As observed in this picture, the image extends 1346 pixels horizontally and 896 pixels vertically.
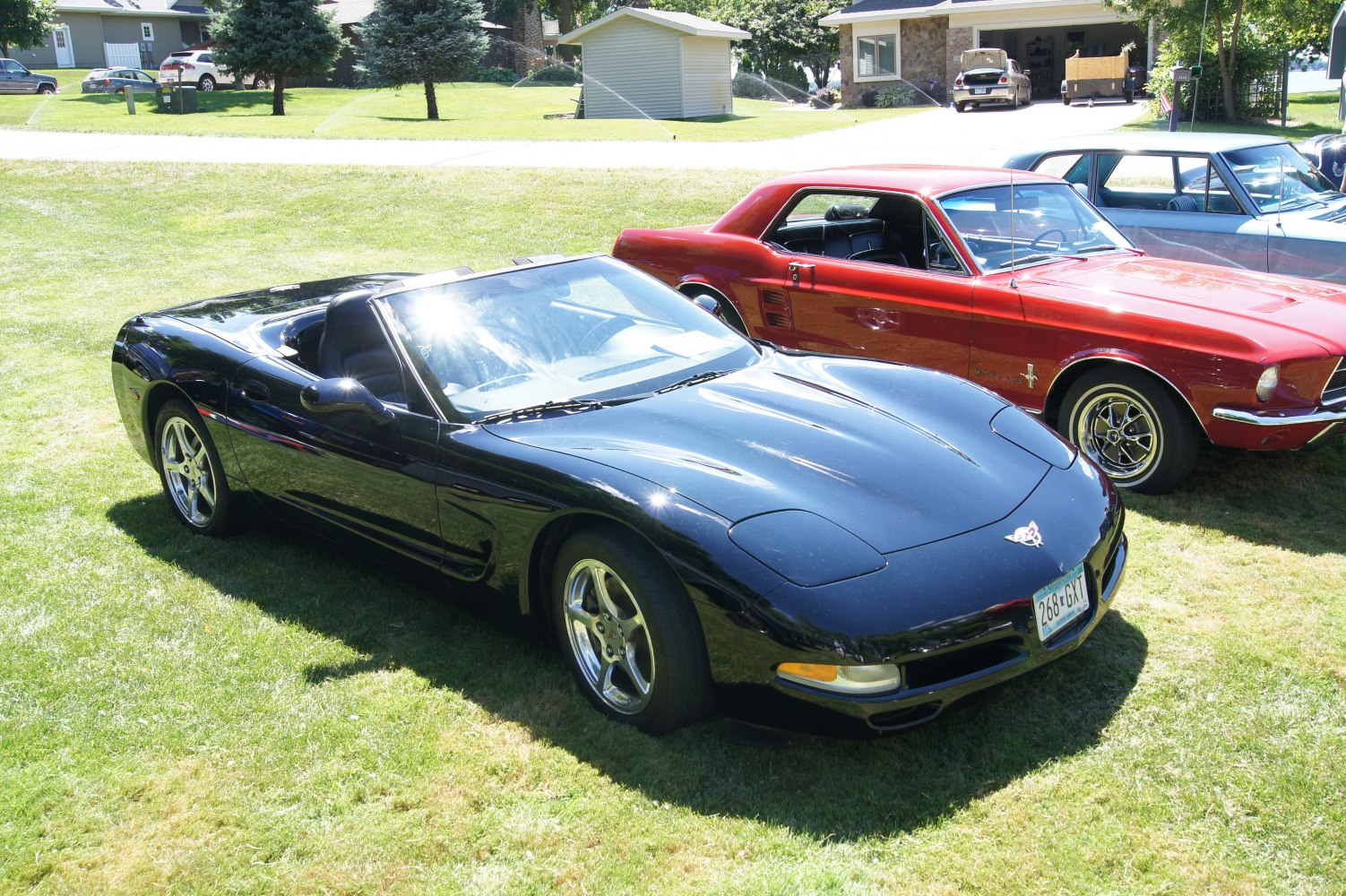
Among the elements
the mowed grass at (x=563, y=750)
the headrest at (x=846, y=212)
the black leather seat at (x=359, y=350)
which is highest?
the headrest at (x=846, y=212)

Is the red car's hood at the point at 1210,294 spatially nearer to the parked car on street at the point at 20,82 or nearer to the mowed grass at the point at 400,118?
the mowed grass at the point at 400,118

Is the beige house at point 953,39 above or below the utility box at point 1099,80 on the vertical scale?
above

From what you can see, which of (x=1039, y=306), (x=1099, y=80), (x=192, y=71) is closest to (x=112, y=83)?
(x=192, y=71)

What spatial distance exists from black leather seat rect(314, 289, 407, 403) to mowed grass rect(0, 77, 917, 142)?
21.8 meters

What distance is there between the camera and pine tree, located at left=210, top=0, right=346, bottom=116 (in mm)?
35156

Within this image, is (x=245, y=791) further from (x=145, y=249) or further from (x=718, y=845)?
(x=145, y=249)

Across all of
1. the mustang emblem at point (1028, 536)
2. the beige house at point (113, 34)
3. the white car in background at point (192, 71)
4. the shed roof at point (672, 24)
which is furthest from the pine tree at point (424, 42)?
the mustang emblem at point (1028, 536)

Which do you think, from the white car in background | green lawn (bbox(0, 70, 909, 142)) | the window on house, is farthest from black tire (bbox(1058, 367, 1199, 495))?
the white car in background

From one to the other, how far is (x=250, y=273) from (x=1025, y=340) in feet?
31.7

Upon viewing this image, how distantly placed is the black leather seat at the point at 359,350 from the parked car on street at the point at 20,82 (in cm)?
4601

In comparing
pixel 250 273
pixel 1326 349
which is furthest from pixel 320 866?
pixel 250 273

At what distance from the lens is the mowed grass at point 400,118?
1093 inches

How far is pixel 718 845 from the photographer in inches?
121

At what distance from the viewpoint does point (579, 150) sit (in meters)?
21.9
